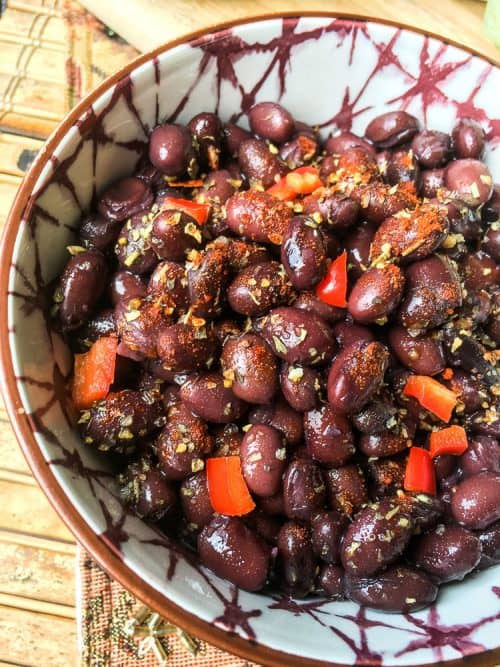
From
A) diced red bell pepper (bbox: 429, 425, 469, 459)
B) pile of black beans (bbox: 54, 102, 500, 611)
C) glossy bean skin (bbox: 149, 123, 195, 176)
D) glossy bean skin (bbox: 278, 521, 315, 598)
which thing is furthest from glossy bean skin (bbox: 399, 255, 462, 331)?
glossy bean skin (bbox: 149, 123, 195, 176)

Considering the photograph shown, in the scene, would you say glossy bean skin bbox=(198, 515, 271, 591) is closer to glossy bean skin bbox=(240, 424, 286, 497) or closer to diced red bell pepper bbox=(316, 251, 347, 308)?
glossy bean skin bbox=(240, 424, 286, 497)

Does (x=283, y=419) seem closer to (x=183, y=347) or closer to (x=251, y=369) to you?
(x=251, y=369)

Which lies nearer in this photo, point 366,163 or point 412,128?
point 366,163

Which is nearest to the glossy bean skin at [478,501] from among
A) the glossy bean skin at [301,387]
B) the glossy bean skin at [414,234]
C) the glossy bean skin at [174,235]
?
the glossy bean skin at [301,387]

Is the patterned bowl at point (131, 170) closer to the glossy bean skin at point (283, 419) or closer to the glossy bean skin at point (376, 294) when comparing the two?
the glossy bean skin at point (283, 419)

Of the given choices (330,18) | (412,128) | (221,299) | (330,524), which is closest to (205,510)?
(330,524)

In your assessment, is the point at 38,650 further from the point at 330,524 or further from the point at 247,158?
the point at 247,158

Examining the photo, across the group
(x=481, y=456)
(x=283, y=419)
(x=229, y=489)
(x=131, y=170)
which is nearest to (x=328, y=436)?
(x=283, y=419)
